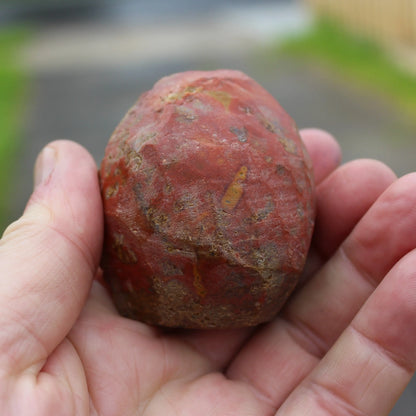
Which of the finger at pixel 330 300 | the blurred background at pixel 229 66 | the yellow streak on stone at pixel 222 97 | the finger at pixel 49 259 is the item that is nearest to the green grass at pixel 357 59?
the blurred background at pixel 229 66

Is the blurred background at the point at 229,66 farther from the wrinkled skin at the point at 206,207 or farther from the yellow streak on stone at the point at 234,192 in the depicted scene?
the yellow streak on stone at the point at 234,192

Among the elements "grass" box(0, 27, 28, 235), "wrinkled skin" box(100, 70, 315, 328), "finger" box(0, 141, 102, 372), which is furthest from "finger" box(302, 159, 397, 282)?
"grass" box(0, 27, 28, 235)

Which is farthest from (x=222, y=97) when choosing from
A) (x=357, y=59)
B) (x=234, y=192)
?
(x=357, y=59)

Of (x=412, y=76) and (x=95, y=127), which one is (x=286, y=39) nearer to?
(x=412, y=76)

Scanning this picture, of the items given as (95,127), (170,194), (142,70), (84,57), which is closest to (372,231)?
(170,194)

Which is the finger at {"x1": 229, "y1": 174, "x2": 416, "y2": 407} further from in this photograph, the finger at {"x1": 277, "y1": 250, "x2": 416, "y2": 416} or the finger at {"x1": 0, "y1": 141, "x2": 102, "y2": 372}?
the finger at {"x1": 0, "y1": 141, "x2": 102, "y2": 372}

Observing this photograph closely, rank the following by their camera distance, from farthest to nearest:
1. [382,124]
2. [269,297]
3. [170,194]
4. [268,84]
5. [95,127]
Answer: [268,84]
[95,127]
[382,124]
[269,297]
[170,194]
